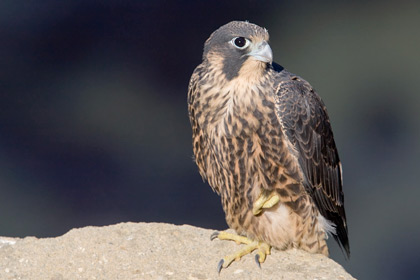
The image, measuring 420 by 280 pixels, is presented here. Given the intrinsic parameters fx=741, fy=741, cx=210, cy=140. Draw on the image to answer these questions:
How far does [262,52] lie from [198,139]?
61cm

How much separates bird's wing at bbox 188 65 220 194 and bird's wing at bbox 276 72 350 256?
38 cm

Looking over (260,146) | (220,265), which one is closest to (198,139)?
(260,146)

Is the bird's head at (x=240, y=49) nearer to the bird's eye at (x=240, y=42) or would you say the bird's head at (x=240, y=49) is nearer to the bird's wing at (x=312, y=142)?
the bird's eye at (x=240, y=42)

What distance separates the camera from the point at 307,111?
11.0ft

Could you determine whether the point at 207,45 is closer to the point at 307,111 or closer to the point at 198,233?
the point at 307,111

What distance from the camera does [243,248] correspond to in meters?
3.46

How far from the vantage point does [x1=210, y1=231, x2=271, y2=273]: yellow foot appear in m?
3.36

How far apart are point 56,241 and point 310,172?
1225 mm

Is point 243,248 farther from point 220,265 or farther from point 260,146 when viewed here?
point 260,146

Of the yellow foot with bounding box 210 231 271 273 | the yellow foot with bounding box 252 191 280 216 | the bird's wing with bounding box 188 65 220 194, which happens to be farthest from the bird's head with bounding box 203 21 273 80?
the yellow foot with bounding box 210 231 271 273

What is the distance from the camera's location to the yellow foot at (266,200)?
334 cm

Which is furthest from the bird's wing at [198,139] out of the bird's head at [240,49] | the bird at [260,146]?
the bird's head at [240,49]

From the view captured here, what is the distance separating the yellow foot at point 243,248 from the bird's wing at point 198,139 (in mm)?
225

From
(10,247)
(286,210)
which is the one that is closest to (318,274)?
(286,210)
